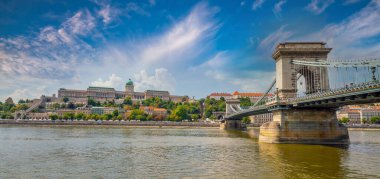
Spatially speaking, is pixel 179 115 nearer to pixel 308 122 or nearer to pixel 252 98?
pixel 252 98

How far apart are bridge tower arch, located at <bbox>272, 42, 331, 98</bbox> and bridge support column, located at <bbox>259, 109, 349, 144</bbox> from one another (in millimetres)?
4405

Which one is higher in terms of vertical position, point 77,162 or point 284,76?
point 284,76

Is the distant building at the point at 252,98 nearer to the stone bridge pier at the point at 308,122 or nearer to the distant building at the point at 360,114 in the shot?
the distant building at the point at 360,114

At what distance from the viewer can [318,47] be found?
1459 inches

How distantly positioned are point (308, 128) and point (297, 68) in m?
7.89

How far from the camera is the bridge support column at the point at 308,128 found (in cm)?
3262

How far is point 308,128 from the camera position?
32.8 meters

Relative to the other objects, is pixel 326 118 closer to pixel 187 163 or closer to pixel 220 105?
pixel 187 163

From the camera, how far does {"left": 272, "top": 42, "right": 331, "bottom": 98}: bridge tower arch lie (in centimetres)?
3700

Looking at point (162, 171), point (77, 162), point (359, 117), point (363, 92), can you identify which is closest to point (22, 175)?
point (77, 162)

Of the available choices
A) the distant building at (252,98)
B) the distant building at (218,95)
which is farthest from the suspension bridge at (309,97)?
the distant building at (218,95)

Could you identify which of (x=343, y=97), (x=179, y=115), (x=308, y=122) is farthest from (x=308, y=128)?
(x=179, y=115)

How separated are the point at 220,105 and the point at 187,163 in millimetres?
134060

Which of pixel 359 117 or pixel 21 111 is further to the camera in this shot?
pixel 21 111
